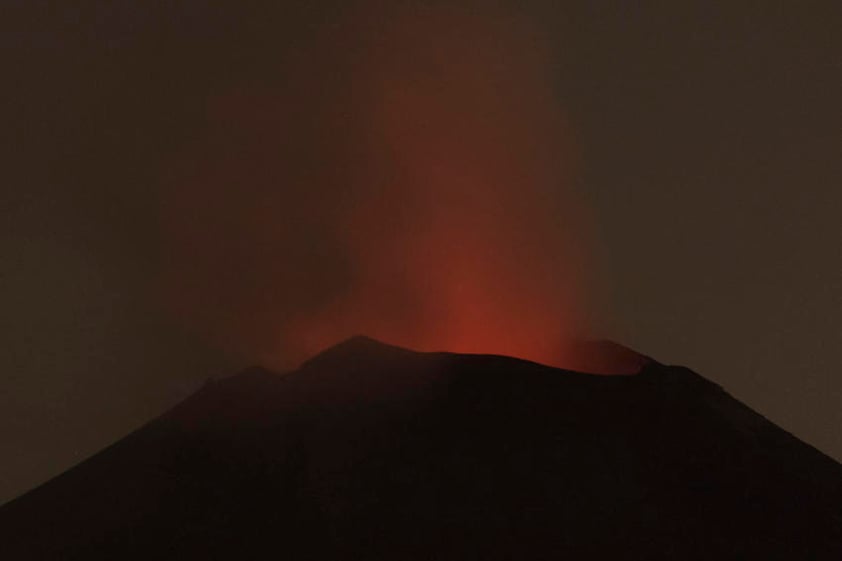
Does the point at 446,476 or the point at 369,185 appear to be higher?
the point at 369,185

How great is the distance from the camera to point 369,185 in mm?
8086

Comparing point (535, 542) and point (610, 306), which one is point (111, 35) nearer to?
point (610, 306)

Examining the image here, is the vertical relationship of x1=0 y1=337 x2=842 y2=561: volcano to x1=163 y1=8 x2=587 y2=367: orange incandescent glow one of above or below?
below

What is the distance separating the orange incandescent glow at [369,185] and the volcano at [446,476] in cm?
264

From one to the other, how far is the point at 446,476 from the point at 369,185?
162 inches

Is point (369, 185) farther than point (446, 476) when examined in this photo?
Yes

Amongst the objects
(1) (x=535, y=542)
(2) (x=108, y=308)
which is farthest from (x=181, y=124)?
(1) (x=535, y=542)

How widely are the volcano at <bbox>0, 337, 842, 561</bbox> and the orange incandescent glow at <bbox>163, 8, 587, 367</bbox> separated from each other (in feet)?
8.66

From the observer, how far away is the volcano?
390cm

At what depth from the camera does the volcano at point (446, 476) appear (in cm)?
390

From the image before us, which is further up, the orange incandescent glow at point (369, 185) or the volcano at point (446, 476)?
the orange incandescent glow at point (369, 185)

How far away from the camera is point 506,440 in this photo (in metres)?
4.48

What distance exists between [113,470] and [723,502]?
2449 millimetres

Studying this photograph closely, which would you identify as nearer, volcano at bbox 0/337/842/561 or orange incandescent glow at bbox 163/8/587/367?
volcano at bbox 0/337/842/561
